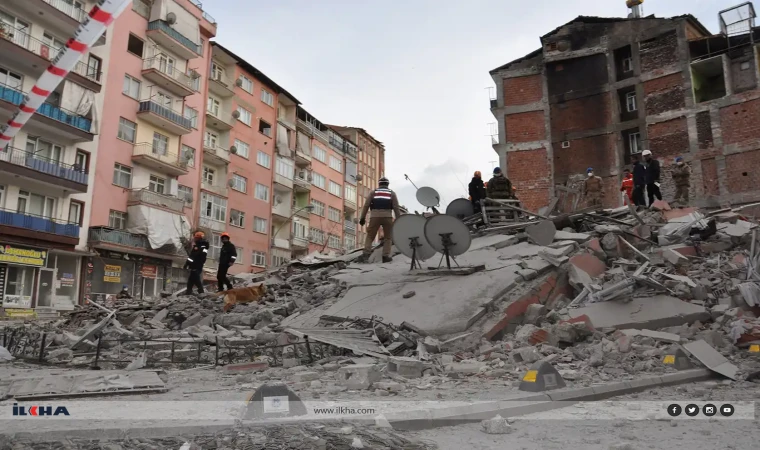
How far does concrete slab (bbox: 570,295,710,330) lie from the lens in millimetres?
7477

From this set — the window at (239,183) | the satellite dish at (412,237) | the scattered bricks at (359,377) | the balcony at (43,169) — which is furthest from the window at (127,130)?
the scattered bricks at (359,377)

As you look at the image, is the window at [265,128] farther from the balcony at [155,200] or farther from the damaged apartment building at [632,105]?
the damaged apartment building at [632,105]

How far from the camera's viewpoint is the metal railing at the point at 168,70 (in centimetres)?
3228

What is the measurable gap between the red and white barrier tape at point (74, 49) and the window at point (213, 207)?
32.3 metres

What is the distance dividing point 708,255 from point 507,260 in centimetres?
400

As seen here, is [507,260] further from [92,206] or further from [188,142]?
[188,142]

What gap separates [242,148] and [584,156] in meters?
24.6

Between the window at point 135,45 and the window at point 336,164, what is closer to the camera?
the window at point 135,45

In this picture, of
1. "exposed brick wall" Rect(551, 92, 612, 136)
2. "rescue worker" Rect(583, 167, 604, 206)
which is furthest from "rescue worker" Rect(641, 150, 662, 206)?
"exposed brick wall" Rect(551, 92, 612, 136)

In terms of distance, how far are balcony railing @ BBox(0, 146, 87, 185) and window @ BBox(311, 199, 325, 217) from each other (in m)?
24.9

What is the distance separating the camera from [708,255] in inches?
409

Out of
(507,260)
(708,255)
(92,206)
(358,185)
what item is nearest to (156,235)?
(92,206)

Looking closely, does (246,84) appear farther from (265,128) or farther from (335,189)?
(335,189)

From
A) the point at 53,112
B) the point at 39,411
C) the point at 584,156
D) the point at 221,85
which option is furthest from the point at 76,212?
the point at 584,156
